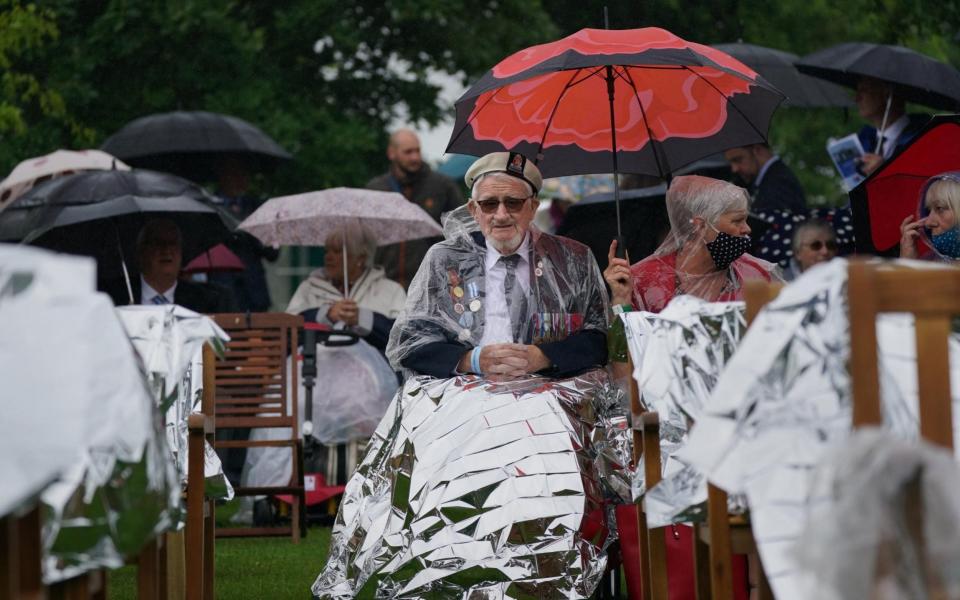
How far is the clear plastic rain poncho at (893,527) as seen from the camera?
2898mm

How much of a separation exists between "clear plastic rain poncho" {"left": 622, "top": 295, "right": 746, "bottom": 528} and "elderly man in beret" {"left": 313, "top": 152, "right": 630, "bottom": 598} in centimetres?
123

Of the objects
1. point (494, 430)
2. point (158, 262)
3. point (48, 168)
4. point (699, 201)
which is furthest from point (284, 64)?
point (494, 430)

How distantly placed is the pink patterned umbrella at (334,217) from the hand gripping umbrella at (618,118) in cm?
280

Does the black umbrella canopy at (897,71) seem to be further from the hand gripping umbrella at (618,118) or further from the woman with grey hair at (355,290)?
the woman with grey hair at (355,290)

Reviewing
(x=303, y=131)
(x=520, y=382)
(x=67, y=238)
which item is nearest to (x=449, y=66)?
(x=303, y=131)

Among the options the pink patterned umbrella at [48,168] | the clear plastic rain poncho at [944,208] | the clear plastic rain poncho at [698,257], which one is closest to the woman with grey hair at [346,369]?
the pink patterned umbrella at [48,168]

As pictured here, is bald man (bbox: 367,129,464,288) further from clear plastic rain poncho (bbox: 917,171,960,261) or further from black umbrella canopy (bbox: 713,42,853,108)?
clear plastic rain poncho (bbox: 917,171,960,261)

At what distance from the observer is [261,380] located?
8758mm

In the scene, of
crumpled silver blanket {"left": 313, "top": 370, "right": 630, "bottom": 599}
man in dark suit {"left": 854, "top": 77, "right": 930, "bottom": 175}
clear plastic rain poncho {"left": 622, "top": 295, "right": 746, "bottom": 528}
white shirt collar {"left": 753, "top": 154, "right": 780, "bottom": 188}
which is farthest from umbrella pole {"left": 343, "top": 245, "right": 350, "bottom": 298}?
clear plastic rain poncho {"left": 622, "top": 295, "right": 746, "bottom": 528}

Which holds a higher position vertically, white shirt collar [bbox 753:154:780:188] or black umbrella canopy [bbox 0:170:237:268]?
white shirt collar [bbox 753:154:780:188]

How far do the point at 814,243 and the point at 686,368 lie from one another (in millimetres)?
4606

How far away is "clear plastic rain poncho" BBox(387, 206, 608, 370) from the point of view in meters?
6.64

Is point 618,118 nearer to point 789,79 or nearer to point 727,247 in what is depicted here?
point 727,247

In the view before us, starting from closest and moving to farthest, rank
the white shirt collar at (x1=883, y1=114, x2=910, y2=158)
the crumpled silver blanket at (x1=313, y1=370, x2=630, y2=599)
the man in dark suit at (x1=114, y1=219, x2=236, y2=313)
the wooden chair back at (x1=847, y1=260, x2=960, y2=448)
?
the wooden chair back at (x1=847, y1=260, x2=960, y2=448), the crumpled silver blanket at (x1=313, y1=370, x2=630, y2=599), the man in dark suit at (x1=114, y1=219, x2=236, y2=313), the white shirt collar at (x1=883, y1=114, x2=910, y2=158)
